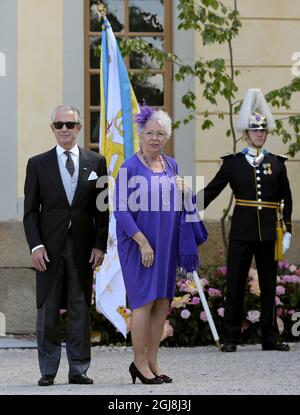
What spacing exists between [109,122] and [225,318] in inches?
70.9

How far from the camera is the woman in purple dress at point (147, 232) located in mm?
8164

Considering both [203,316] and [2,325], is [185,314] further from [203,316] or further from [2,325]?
[2,325]

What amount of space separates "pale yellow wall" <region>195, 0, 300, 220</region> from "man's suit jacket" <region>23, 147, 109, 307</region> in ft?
13.8

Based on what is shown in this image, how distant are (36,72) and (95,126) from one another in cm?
80

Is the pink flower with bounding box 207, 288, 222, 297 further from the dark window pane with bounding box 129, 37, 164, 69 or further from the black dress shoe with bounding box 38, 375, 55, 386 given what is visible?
the black dress shoe with bounding box 38, 375, 55, 386

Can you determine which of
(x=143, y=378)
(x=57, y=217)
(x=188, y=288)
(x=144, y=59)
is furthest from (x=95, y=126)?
(x=143, y=378)

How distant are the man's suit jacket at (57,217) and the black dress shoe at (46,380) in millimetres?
449

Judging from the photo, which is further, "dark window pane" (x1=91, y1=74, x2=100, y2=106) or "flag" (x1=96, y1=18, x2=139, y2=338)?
"dark window pane" (x1=91, y1=74, x2=100, y2=106)

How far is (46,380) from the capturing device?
8.30 meters

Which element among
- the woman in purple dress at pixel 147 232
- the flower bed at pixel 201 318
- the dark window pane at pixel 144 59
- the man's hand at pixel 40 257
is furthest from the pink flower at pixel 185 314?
the dark window pane at pixel 144 59

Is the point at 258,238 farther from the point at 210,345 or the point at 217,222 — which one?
the point at 217,222

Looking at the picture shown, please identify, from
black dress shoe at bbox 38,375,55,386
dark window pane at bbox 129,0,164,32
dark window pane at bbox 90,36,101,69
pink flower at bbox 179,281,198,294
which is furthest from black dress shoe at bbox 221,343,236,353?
dark window pane at bbox 129,0,164,32

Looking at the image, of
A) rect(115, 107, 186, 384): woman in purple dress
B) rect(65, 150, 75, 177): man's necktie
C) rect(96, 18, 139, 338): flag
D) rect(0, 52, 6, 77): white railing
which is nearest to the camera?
rect(115, 107, 186, 384): woman in purple dress

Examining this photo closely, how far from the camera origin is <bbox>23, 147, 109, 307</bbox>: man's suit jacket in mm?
8320
